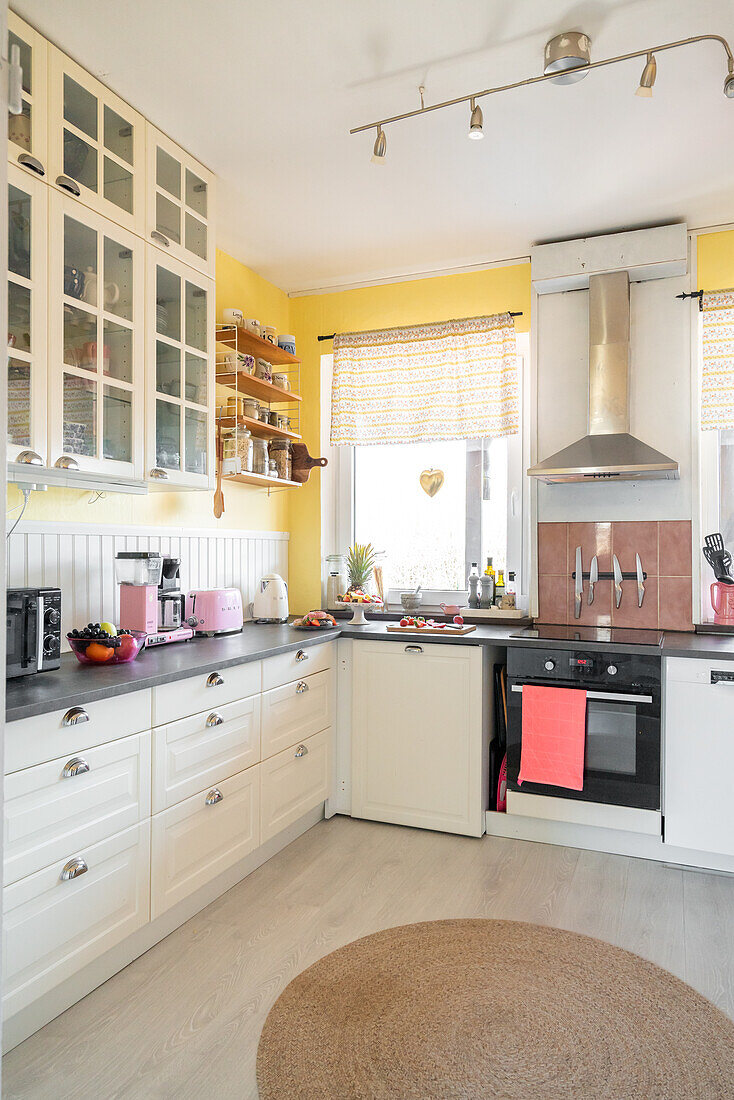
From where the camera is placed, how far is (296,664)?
2926 mm

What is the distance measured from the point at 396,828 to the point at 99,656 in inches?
61.3

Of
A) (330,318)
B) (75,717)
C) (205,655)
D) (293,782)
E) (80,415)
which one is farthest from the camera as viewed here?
(330,318)

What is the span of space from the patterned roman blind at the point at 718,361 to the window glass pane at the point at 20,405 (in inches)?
107

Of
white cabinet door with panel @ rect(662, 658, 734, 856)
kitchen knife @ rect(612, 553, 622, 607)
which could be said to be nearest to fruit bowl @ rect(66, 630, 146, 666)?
white cabinet door with panel @ rect(662, 658, 734, 856)

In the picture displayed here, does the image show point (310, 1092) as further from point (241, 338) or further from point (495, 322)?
point (495, 322)

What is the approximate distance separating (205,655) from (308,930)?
3.01 feet

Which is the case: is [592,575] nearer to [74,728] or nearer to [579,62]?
[579,62]

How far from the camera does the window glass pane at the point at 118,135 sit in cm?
235

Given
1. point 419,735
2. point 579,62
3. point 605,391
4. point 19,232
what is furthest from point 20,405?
point 605,391

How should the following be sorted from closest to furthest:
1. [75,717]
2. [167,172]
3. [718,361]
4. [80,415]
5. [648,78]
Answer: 1. [75,717]
2. [648,78]
3. [80,415]
4. [167,172]
5. [718,361]

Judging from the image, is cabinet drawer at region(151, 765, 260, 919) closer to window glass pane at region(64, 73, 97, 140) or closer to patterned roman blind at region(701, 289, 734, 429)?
window glass pane at region(64, 73, 97, 140)

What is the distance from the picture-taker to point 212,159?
276 centimetres

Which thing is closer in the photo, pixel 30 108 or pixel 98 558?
pixel 30 108

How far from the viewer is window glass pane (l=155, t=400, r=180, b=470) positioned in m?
2.59
